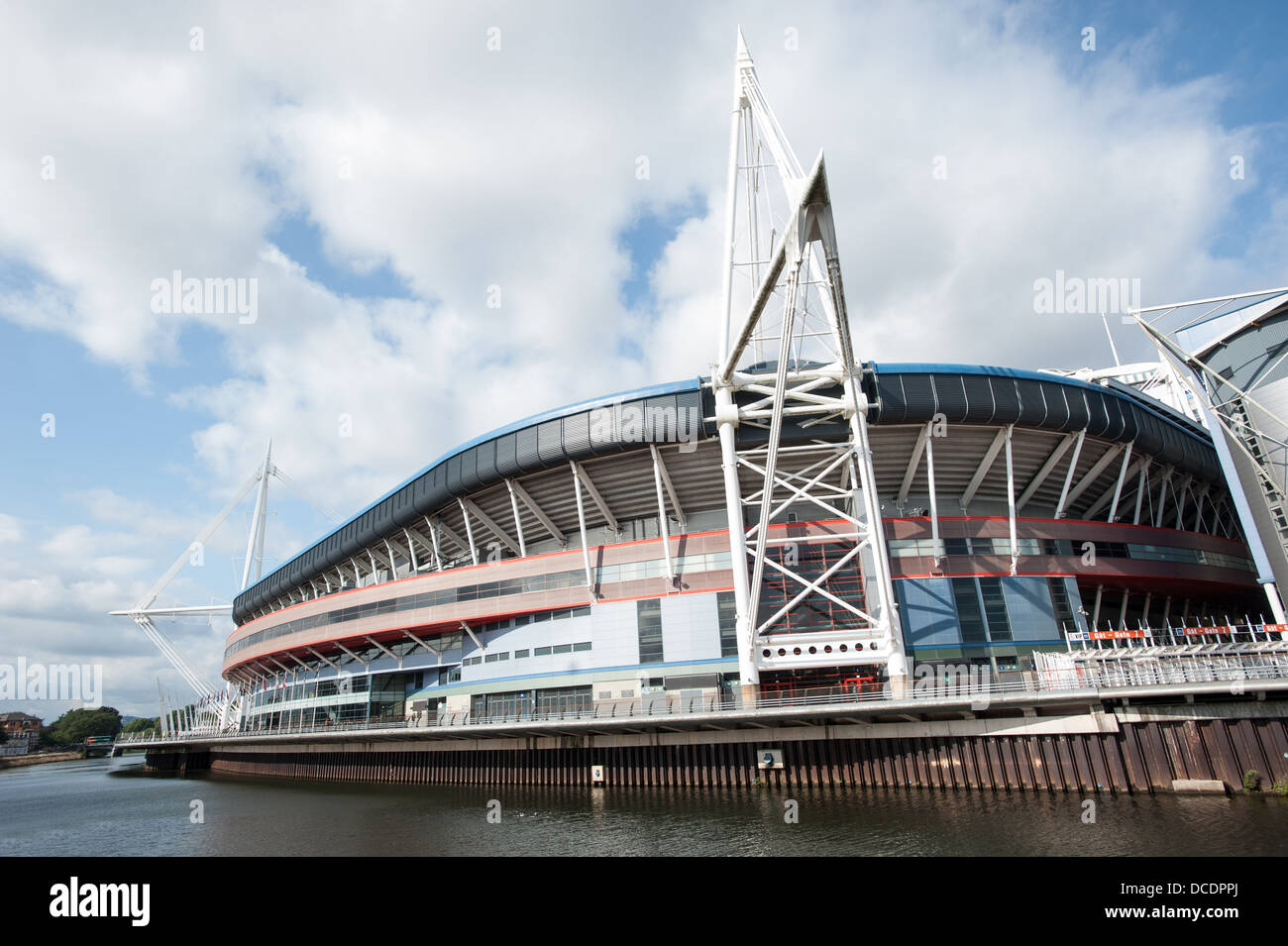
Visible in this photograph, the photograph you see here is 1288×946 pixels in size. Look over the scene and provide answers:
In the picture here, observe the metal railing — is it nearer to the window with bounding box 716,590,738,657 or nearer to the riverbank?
the window with bounding box 716,590,738,657

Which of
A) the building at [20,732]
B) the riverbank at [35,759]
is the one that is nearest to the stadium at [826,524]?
the riverbank at [35,759]

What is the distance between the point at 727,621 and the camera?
4025 centimetres

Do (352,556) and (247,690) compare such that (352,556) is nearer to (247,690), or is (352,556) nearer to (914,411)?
(247,690)

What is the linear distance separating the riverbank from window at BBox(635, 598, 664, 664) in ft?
482

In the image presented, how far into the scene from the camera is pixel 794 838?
21750 mm

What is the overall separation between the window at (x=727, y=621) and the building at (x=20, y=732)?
172716 millimetres

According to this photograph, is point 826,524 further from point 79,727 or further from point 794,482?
point 79,727

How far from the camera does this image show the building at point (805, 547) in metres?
39.6

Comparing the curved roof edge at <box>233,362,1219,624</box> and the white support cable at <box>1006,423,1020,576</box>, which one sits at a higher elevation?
the curved roof edge at <box>233,362,1219,624</box>

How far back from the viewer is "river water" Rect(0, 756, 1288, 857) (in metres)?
19.8

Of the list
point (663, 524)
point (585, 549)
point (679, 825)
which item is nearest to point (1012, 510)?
point (663, 524)

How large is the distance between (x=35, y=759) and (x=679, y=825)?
16800 cm

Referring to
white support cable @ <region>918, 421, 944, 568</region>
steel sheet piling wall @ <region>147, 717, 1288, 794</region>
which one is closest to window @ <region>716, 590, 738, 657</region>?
steel sheet piling wall @ <region>147, 717, 1288, 794</region>

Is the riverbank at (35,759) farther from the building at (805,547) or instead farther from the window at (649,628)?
the window at (649,628)
